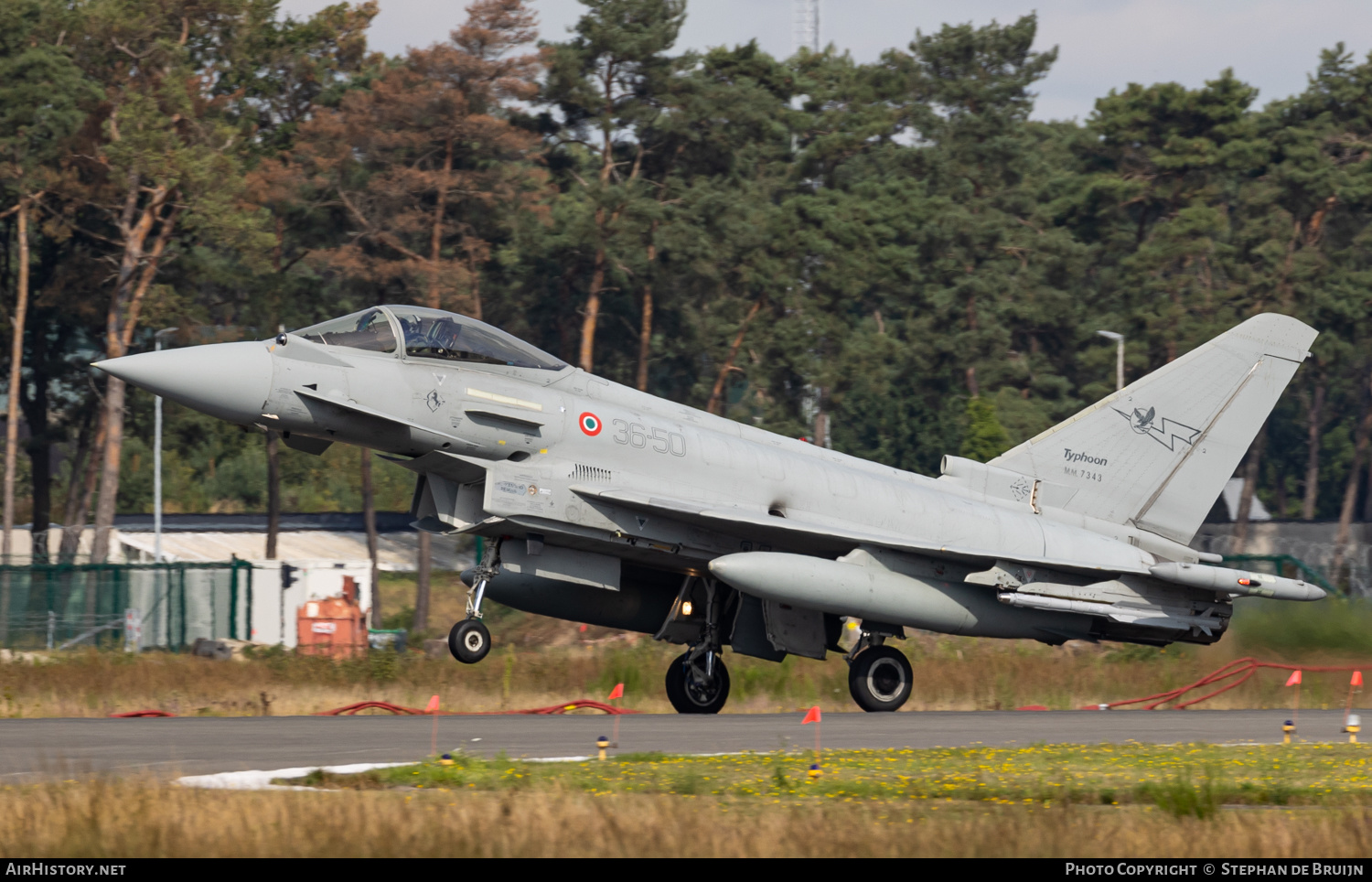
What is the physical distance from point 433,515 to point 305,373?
253cm

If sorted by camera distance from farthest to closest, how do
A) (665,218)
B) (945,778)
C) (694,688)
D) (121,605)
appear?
(665,218) < (121,605) < (694,688) < (945,778)

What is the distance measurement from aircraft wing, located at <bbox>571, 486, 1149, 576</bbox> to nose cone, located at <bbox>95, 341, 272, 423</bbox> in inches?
135

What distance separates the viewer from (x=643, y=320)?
2142 inches

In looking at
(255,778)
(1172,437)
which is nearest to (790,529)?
(1172,437)

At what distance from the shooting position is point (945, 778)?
10578 millimetres

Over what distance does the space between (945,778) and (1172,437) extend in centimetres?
1024

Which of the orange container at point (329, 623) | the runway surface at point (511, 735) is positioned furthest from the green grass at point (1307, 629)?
the orange container at point (329, 623)

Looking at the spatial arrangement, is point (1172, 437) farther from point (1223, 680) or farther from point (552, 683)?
point (552, 683)

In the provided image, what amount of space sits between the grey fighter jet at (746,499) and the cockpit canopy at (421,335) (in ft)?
0.08

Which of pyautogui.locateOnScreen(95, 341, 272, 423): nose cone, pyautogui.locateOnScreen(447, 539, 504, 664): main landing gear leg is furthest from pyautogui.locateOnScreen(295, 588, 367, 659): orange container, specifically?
pyautogui.locateOnScreen(95, 341, 272, 423): nose cone

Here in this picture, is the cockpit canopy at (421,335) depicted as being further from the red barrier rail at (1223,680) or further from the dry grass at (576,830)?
the red barrier rail at (1223,680)

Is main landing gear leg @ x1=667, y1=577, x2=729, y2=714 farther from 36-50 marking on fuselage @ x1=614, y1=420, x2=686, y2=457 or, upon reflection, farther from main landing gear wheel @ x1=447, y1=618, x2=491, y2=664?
main landing gear wheel @ x1=447, y1=618, x2=491, y2=664

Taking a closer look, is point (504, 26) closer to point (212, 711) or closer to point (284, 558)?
point (284, 558)
